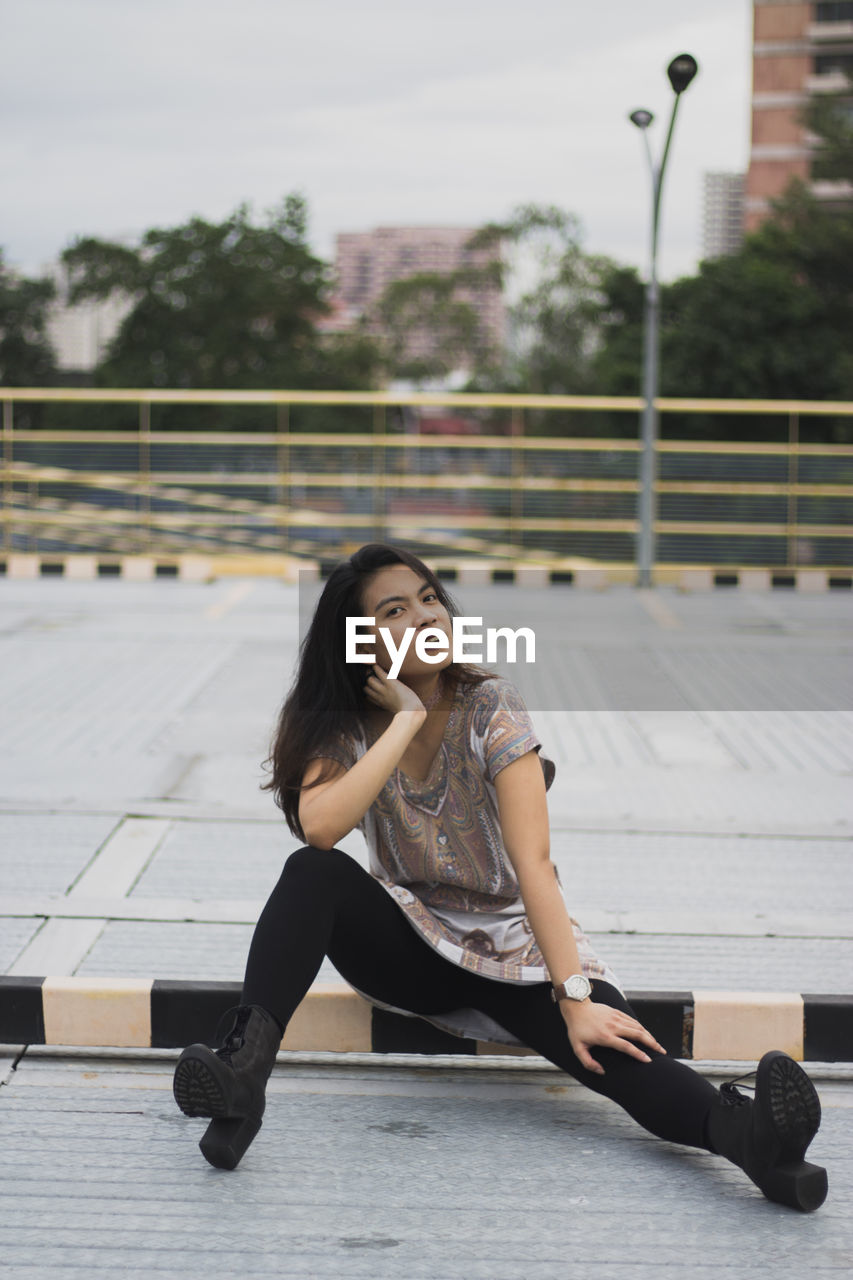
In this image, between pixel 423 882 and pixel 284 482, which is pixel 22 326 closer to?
pixel 284 482

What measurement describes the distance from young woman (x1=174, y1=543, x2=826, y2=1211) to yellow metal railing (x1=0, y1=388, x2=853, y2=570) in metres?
14.6

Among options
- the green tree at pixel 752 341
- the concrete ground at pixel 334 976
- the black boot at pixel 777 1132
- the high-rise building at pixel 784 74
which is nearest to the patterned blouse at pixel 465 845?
the concrete ground at pixel 334 976

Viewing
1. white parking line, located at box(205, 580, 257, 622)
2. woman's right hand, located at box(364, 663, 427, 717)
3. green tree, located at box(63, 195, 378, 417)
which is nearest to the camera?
woman's right hand, located at box(364, 663, 427, 717)

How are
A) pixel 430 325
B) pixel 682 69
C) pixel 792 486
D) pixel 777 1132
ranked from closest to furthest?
pixel 777 1132
pixel 682 69
pixel 792 486
pixel 430 325

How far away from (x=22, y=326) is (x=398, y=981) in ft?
160

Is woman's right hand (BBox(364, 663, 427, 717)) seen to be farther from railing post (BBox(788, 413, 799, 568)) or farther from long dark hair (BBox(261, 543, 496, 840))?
railing post (BBox(788, 413, 799, 568))

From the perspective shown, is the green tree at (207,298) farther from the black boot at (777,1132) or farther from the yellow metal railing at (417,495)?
the black boot at (777,1132)

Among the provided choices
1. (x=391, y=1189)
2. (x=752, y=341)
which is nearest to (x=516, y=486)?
(x=752, y=341)

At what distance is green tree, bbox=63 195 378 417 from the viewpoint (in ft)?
145

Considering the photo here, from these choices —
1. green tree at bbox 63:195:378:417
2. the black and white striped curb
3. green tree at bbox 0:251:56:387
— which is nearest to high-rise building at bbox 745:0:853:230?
green tree at bbox 63:195:378:417

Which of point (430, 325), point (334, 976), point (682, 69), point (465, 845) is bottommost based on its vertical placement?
point (334, 976)

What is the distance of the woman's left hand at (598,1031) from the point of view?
8.72ft

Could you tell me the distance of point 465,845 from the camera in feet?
9.69

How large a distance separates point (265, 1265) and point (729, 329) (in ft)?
97.0
